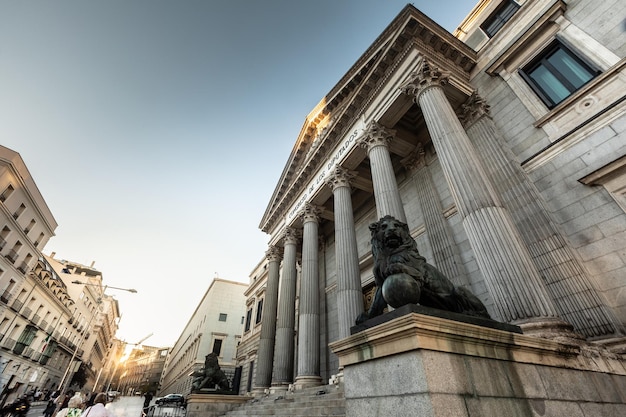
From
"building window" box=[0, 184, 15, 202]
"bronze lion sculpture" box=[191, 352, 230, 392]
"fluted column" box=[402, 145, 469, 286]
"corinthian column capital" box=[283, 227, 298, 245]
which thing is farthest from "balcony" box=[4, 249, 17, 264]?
"fluted column" box=[402, 145, 469, 286]

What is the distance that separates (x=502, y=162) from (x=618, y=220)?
114 inches

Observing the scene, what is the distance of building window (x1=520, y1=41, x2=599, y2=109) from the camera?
797cm

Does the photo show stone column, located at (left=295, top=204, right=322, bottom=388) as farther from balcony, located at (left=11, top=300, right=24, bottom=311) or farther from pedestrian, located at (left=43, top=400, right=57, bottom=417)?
balcony, located at (left=11, top=300, right=24, bottom=311)

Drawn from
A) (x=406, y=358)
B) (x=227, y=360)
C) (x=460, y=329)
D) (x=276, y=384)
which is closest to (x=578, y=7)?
(x=460, y=329)

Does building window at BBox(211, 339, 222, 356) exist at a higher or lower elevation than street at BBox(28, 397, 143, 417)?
higher

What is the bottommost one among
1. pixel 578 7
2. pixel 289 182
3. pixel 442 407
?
pixel 442 407

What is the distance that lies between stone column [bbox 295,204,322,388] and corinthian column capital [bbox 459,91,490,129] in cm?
768

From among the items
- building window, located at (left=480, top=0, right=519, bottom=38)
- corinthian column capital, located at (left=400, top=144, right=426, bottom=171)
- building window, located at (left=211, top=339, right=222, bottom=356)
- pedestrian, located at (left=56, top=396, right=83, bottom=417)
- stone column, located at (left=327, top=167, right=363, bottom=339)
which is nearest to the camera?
pedestrian, located at (left=56, top=396, right=83, bottom=417)

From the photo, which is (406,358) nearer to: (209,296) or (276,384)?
(276,384)

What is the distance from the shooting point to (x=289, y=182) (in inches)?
721

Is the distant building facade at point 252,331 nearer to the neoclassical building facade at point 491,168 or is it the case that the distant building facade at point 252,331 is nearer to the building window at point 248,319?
the building window at point 248,319

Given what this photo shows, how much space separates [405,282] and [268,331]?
13.5 meters

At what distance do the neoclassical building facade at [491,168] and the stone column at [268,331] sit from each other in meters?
0.08

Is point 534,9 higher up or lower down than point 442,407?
higher up
